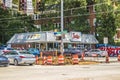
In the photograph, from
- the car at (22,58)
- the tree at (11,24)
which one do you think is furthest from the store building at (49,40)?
the car at (22,58)

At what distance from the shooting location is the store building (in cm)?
7056

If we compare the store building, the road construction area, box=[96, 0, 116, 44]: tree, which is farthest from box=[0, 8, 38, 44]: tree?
the road construction area

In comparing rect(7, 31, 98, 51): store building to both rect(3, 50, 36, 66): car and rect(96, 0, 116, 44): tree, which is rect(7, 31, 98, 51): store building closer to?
rect(96, 0, 116, 44): tree

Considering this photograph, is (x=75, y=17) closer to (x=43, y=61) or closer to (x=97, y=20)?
(x=97, y=20)

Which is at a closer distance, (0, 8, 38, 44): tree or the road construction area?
the road construction area

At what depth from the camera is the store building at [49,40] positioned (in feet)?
232

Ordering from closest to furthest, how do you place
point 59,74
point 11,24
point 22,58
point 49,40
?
point 59,74 < point 22,58 < point 49,40 < point 11,24

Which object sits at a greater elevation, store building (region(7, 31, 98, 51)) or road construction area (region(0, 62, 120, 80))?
road construction area (region(0, 62, 120, 80))

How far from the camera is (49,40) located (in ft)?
229

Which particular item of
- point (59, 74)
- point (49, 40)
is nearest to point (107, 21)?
point (49, 40)

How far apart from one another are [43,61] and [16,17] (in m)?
52.1

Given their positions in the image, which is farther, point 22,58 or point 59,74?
point 22,58

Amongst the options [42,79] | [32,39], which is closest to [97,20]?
[32,39]

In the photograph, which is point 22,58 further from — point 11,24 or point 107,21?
point 11,24
